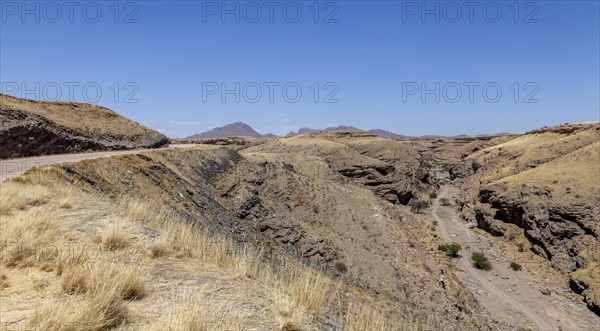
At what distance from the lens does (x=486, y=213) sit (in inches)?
1465

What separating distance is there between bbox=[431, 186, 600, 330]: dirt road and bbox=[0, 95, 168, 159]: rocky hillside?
24.3 m

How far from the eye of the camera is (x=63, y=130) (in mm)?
16250

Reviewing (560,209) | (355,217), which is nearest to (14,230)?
(355,217)

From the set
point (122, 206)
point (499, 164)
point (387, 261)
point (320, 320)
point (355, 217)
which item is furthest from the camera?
point (499, 164)

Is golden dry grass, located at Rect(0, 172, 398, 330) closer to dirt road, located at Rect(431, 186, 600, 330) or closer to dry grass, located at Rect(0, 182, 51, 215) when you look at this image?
dry grass, located at Rect(0, 182, 51, 215)

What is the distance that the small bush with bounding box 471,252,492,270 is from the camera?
27.8 metres

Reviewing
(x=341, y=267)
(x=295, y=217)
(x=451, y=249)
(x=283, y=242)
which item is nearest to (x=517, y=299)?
(x=451, y=249)

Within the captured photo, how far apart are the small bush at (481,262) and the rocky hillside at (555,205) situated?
195 inches

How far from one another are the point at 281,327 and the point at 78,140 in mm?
17112

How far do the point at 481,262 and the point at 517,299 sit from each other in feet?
16.1

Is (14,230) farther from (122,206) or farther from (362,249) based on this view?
(362,249)

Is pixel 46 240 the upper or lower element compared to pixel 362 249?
upper

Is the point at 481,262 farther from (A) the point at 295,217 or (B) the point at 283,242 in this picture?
(B) the point at 283,242

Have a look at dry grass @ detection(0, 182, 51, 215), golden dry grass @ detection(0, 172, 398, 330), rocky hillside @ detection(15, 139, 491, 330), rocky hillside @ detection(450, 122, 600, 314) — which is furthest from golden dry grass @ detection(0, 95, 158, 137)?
rocky hillside @ detection(450, 122, 600, 314)
